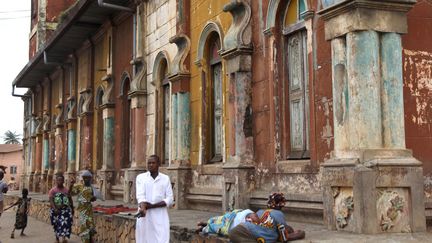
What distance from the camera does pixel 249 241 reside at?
6.26 m

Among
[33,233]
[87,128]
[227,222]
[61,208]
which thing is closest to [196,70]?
[61,208]

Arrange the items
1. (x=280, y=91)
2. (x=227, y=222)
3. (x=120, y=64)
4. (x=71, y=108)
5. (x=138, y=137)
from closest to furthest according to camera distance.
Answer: (x=227, y=222)
(x=280, y=91)
(x=138, y=137)
(x=120, y=64)
(x=71, y=108)

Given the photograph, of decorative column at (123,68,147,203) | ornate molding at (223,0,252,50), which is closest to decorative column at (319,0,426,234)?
ornate molding at (223,0,252,50)

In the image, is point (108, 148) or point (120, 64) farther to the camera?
point (108, 148)

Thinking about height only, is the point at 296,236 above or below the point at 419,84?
below

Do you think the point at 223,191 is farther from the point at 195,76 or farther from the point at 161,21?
the point at 161,21

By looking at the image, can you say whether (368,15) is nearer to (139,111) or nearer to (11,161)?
(139,111)

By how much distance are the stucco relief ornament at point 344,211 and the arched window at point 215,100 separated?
4.47 m

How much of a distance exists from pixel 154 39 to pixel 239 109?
206 inches

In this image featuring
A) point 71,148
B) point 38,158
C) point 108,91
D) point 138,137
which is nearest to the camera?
point 138,137

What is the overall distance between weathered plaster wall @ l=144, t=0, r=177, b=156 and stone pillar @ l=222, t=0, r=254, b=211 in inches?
133

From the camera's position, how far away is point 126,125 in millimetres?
15969

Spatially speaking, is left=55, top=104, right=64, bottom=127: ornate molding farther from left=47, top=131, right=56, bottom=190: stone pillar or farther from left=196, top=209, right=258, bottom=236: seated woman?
left=196, top=209, right=258, bottom=236: seated woman

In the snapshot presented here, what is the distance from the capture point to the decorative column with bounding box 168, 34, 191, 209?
1169 centimetres
